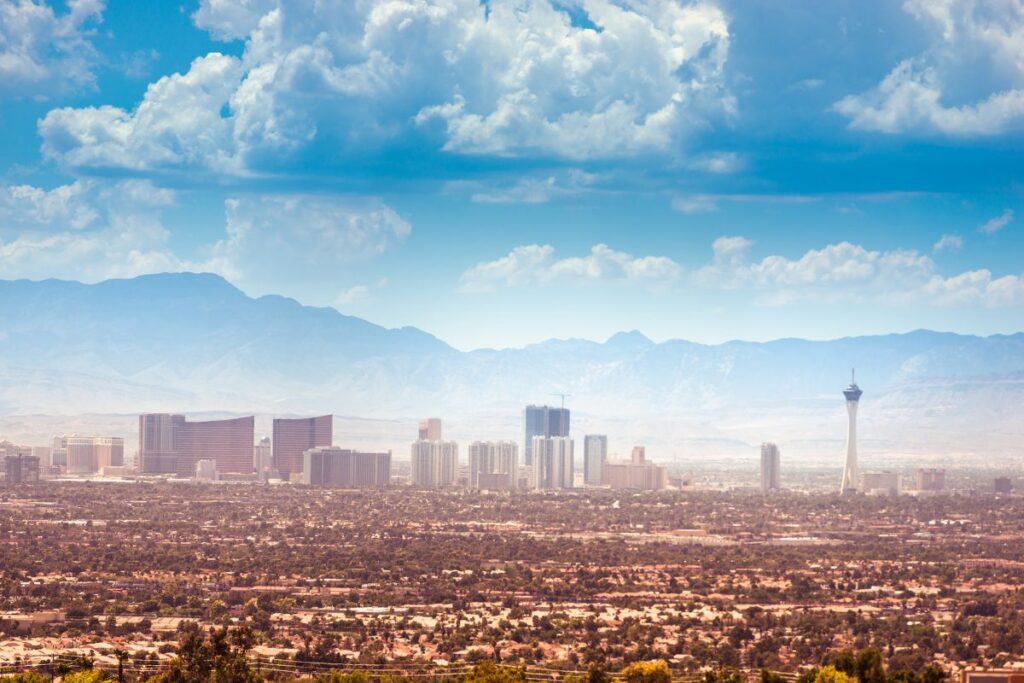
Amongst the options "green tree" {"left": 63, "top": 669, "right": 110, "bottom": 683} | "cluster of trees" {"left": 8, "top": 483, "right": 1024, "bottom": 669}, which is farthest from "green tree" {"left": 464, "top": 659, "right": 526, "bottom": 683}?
"green tree" {"left": 63, "top": 669, "right": 110, "bottom": 683}

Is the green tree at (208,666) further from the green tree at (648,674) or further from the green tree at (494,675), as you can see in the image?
the green tree at (648,674)

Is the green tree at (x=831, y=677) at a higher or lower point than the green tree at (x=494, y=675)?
higher

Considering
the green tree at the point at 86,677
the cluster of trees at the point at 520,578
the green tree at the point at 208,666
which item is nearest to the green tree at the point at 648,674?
the cluster of trees at the point at 520,578

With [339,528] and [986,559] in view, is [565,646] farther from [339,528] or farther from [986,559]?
[339,528]

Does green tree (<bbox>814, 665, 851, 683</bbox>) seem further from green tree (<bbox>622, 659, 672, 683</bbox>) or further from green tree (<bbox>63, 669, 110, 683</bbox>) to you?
green tree (<bbox>63, 669, 110, 683</bbox>)

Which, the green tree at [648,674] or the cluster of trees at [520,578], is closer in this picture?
the green tree at [648,674]

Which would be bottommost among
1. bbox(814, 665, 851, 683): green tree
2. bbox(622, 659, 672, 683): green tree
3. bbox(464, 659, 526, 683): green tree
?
bbox(622, 659, 672, 683): green tree

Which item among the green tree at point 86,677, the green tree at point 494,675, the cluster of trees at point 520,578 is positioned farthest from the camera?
the cluster of trees at point 520,578

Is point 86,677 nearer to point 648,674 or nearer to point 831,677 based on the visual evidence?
point 648,674

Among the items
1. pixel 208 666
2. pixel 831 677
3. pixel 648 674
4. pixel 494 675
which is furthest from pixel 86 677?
pixel 831 677

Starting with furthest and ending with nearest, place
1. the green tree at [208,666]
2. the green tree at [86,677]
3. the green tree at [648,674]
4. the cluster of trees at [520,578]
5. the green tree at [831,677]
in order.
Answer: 1. the cluster of trees at [520,578]
2. the green tree at [208,666]
3. the green tree at [648,674]
4. the green tree at [86,677]
5. the green tree at [831,677]

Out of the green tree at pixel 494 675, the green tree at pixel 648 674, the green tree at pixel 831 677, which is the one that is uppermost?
the green tree at pixel 831 677

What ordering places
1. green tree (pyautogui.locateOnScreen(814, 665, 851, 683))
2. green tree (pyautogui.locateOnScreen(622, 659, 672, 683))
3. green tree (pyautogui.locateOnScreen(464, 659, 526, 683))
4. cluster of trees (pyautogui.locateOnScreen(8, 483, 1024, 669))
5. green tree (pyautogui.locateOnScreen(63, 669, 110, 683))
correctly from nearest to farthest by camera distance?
green tree (pyautogui.locateOnScreen(814, 665, 851, 683))
green tree (pyautogui.locateOnScreen(63, 669, 110, 683))
green tree (pyautogui.locateOnScreen(464, 659, 526, 683))
green tree (pyautogui.locateOnScreen(622, 659, 672, 683))
cluster of trees (pyautogui.locateOnScreen(8, 483, 1024, 669))
